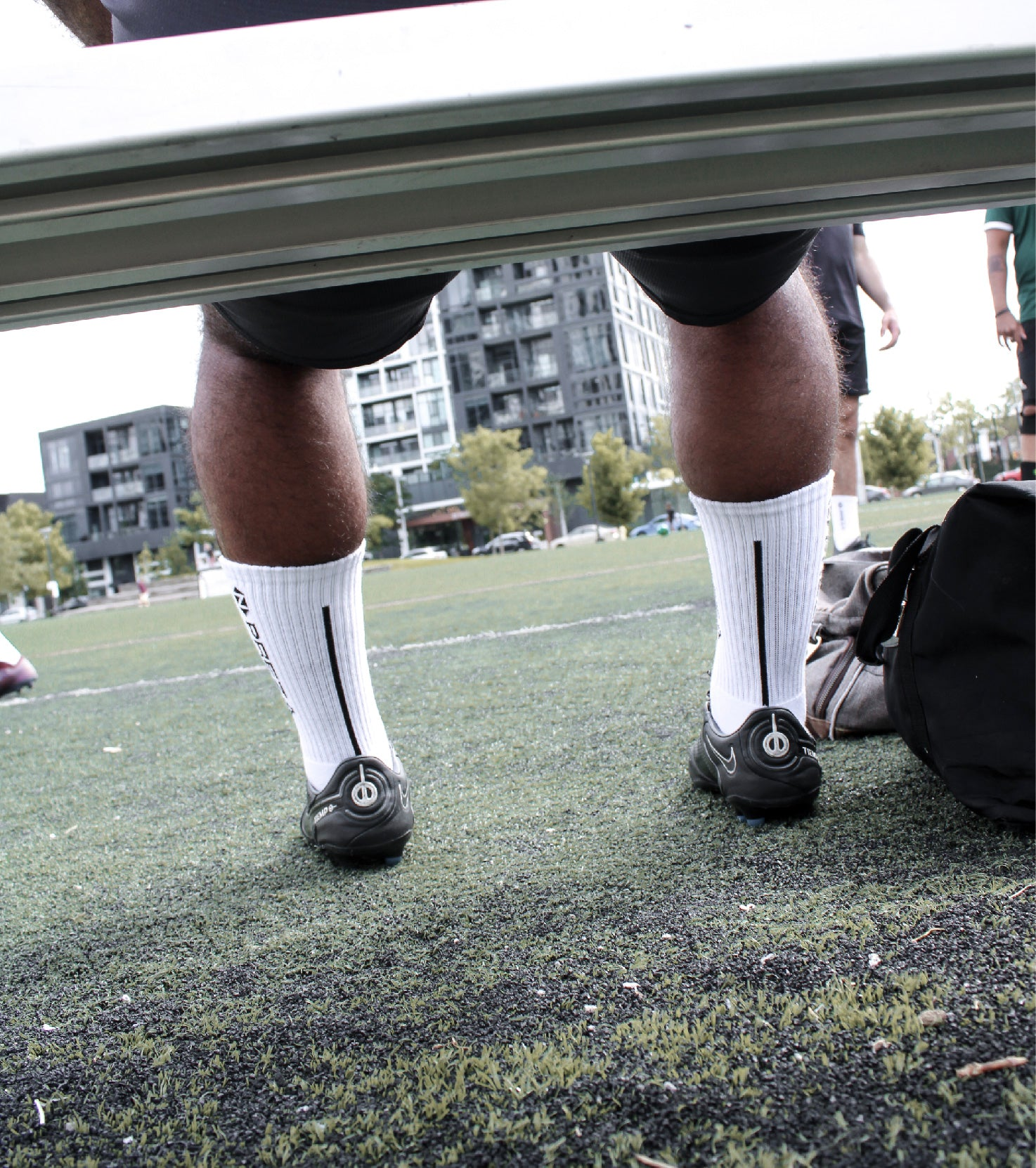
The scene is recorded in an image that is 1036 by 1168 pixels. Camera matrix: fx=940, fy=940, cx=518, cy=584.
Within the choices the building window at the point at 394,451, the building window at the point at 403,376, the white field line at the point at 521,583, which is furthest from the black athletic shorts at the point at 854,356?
the building window at the point at 403,376

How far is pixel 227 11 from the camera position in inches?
27.3

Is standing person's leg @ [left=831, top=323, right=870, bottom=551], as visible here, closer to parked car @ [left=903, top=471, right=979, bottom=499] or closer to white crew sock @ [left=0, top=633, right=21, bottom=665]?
white crew sock @ [left=0, top=633, right=21, bottom=665]

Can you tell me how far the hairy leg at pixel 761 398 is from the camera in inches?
38.8

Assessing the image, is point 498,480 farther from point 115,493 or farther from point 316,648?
point 316,648

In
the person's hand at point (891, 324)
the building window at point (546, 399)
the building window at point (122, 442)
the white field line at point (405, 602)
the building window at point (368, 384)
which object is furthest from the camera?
the building window at point (122, 442)

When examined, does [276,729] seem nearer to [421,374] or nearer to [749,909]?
[749,909]

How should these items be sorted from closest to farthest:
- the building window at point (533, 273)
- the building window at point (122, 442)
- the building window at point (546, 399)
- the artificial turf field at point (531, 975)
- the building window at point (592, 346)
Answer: the artificial turf field at point (531, 975) → the building window at point (592, 346) → the building window at point (533, 273) → the building window at point (546, 399) → the building window at point (122, 442)

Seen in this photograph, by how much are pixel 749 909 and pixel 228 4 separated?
0.81m

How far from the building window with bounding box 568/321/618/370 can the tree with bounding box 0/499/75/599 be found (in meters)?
25.8

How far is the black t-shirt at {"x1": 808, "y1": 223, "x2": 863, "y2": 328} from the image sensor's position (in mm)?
3289

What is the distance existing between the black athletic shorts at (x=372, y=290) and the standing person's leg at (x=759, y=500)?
0.04 ft

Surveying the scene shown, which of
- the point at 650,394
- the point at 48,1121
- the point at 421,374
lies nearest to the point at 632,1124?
the point at 48,1121

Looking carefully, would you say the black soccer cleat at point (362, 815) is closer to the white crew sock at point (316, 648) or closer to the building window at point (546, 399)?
the white crew sock at point (316, 648)

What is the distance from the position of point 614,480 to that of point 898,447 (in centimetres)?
1106
